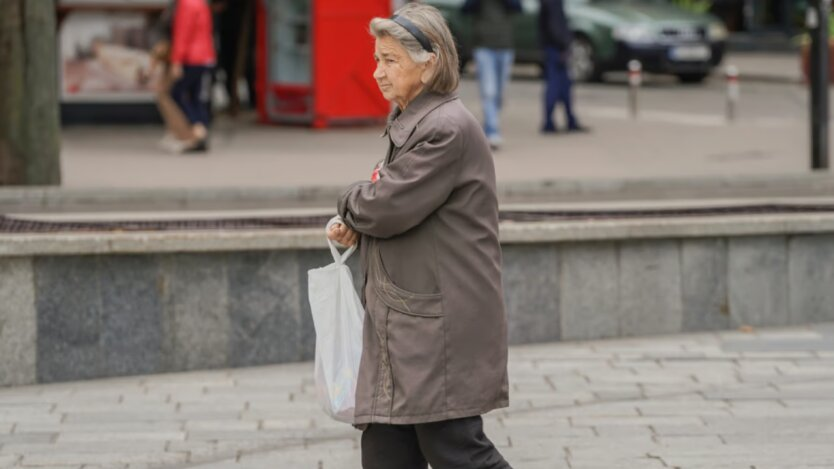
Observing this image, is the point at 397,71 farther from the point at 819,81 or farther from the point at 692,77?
the point at 692,77

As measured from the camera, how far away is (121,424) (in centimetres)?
667

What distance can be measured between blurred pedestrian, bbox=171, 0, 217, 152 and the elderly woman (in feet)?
33.0

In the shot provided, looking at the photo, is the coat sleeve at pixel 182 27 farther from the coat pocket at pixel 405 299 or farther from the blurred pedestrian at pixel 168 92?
the coat pocket at pixel 405 299

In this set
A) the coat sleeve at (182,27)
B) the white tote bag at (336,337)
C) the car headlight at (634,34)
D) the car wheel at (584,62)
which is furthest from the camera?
the car wheel at (584,62)

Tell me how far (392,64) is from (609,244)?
3754 millimetres

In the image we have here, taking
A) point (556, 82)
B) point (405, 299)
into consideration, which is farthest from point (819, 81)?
point (405, 299)

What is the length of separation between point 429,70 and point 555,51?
474 inches

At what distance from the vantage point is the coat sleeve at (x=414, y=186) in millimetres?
4402

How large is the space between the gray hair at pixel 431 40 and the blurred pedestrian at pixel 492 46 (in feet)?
34.7

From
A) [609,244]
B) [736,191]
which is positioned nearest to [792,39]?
[736,191]

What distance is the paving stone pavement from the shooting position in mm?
6086

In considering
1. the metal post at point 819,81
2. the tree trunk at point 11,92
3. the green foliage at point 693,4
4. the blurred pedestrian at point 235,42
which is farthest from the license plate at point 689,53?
the tree trunk at point 11,92

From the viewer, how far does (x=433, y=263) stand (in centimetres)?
447

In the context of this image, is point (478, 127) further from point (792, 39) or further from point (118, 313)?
point (792, 39)
